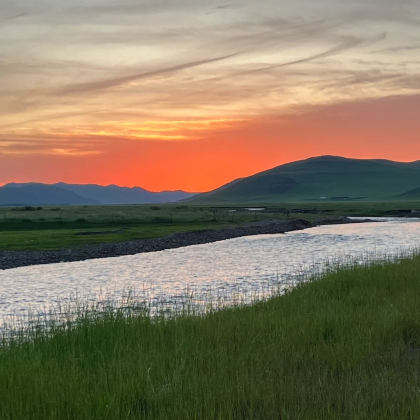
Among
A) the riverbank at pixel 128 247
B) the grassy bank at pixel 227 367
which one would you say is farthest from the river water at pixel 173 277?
the grassy bank at pixel 227 367

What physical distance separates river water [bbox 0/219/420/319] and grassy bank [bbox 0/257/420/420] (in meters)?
4.26

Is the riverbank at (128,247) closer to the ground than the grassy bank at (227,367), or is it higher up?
closer to the ground

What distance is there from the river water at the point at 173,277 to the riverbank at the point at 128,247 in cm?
212

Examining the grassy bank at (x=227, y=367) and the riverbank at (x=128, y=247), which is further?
the riverbank at (x=128, y=247)

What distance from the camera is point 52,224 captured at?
218ft

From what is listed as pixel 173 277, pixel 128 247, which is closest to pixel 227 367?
pixel 173 277

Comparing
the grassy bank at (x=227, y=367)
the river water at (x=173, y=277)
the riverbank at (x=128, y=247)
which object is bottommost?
the river water at (x=173, y=277)

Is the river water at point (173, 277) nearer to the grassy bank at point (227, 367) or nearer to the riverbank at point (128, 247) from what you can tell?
the riverbank at point (128, 247)

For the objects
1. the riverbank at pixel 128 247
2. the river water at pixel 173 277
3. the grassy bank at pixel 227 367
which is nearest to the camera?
the grassy bank at pixel 227 367

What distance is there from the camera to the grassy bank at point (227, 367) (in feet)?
21.2

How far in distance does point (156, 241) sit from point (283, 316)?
38.9m

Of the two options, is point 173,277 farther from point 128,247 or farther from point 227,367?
point 227,367

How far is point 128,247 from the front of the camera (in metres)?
45.5

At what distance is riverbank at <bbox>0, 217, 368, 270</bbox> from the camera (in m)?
37.2
